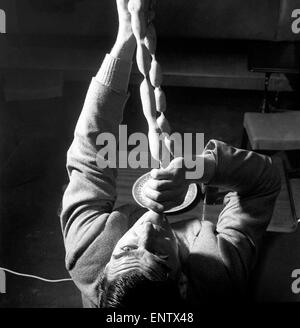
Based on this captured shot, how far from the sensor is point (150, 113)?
0.67 m

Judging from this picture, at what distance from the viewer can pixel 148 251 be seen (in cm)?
65

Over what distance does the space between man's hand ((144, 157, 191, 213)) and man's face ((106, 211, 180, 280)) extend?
0.02m

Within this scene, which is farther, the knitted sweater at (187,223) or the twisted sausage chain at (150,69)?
the knitted sweater at (187,223)

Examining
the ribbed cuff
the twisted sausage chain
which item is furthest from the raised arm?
the twisted sausage chain

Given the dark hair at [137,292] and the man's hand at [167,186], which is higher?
the man's hand at [167,186]

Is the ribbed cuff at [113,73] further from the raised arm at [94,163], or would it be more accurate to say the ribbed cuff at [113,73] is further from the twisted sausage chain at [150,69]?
the twisted sausage chain at [150,69]

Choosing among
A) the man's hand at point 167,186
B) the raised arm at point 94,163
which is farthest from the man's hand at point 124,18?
the man's hand at point 167,186

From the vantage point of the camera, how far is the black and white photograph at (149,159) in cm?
68

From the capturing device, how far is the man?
0.65 meters

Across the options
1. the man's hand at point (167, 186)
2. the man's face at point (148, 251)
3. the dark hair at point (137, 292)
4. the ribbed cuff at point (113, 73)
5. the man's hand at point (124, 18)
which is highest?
the man's hand at point (124, 18)

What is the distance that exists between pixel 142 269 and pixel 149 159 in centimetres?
57

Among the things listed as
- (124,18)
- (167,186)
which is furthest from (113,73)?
(167,186)

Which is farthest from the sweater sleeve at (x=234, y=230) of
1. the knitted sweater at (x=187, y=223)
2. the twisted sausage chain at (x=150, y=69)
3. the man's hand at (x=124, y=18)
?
the man's hand at (x=124, y=18)

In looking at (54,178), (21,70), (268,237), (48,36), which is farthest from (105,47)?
(268,237)
